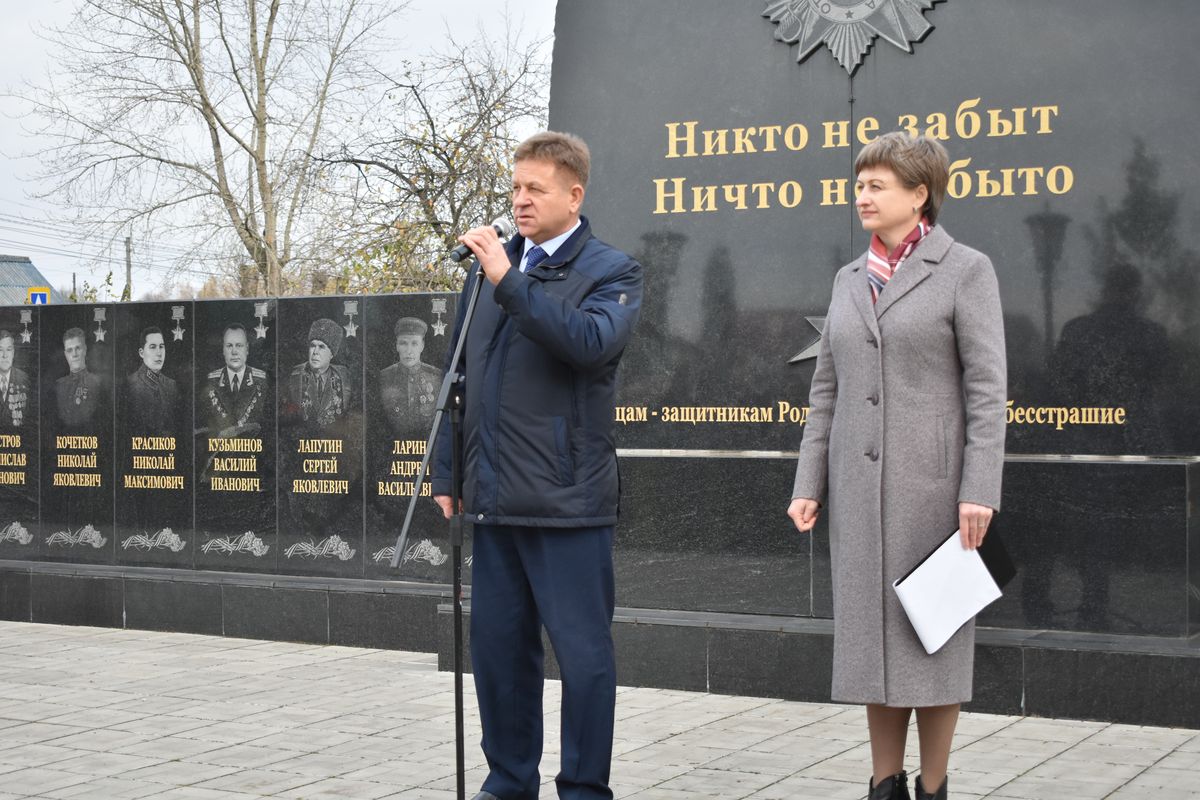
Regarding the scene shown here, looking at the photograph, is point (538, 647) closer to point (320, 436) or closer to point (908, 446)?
point (908, 446)

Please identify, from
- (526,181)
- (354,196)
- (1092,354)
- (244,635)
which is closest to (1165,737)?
(1092,354)

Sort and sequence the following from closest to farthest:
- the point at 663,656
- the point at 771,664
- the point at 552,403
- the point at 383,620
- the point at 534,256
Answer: the point at 552,403, the point at 534,256, the point at 771,664, the point at 663,656, the point at 383,620

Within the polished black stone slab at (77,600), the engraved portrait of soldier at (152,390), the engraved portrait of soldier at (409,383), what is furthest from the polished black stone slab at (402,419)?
the polished black stone slab at (77,600)

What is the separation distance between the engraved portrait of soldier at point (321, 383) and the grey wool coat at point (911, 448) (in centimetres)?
485

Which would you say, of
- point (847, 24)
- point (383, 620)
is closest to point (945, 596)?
point (847, 24)

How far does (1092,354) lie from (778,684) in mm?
1700

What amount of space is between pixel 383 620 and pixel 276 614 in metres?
0.68

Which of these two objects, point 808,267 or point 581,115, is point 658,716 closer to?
point 808,267

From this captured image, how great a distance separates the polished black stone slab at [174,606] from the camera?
27.0 feet

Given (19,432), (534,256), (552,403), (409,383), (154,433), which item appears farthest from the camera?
(19,432)

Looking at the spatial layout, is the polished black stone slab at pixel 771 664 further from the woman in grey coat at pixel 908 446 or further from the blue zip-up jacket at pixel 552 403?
the blue zip-up jacket at pixel 552 403

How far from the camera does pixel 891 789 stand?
381cm

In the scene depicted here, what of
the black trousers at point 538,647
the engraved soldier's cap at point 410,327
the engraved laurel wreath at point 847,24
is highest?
the engraved laurel wreath at point 847,24

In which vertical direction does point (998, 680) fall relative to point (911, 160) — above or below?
below
